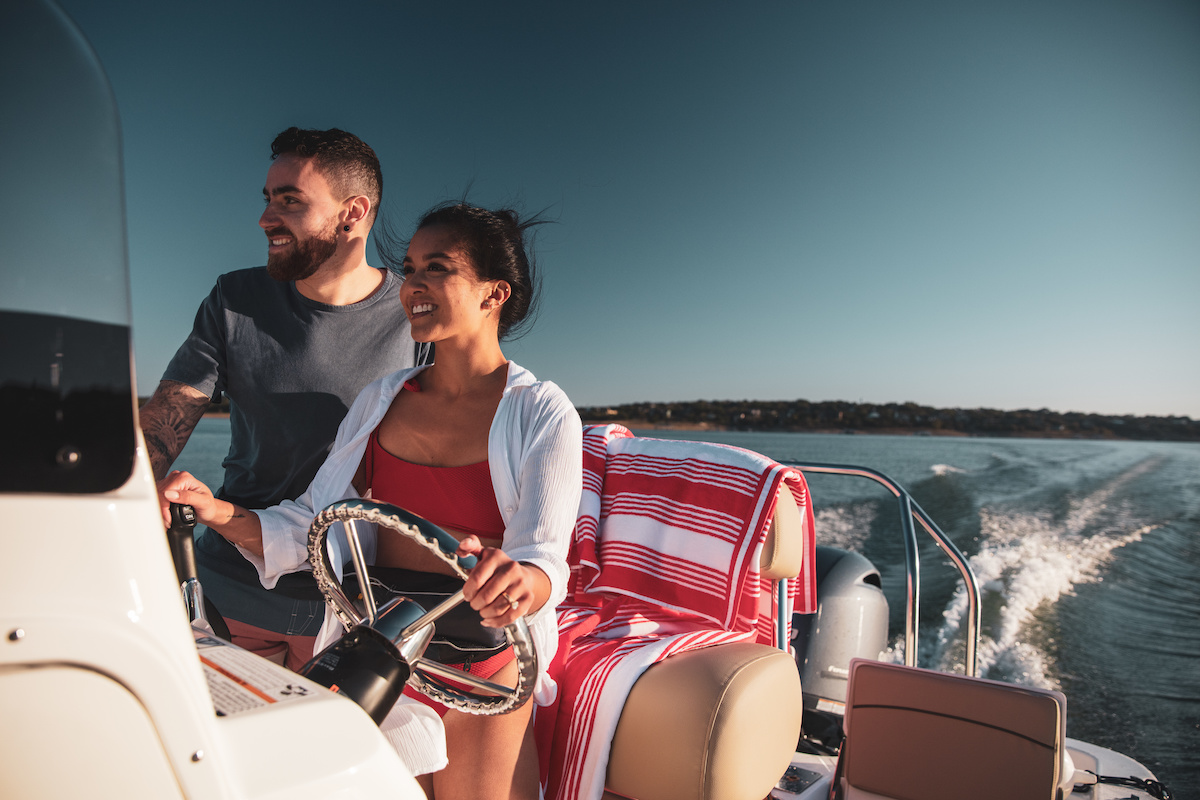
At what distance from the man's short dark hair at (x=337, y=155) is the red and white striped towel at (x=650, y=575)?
959mm

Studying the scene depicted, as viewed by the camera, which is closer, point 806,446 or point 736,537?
point 736,537

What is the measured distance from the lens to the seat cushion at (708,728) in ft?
4.14

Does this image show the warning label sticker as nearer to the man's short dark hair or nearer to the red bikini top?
the red bikini top

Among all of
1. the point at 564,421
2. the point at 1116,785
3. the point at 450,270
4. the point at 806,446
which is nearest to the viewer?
the point at 564,421

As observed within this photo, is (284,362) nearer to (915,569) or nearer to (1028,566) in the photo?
(915,569)

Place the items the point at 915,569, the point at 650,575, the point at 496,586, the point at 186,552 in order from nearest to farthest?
the point at 496,586 → the point at 186,552 → the point at 650,575 → the point at 915,569

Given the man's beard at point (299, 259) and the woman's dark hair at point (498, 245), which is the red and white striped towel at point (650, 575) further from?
the man's beard at point (299, 259)

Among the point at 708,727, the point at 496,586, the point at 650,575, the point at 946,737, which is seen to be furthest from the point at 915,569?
the point at 496,586

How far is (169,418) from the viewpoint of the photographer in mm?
1530

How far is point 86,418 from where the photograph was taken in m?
0.50

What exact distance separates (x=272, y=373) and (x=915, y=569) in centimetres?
208

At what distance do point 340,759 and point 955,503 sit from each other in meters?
11.7

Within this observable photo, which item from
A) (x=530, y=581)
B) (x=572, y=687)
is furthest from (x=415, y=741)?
(x=572, y=687)

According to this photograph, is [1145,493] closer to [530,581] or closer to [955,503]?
[955,503]
